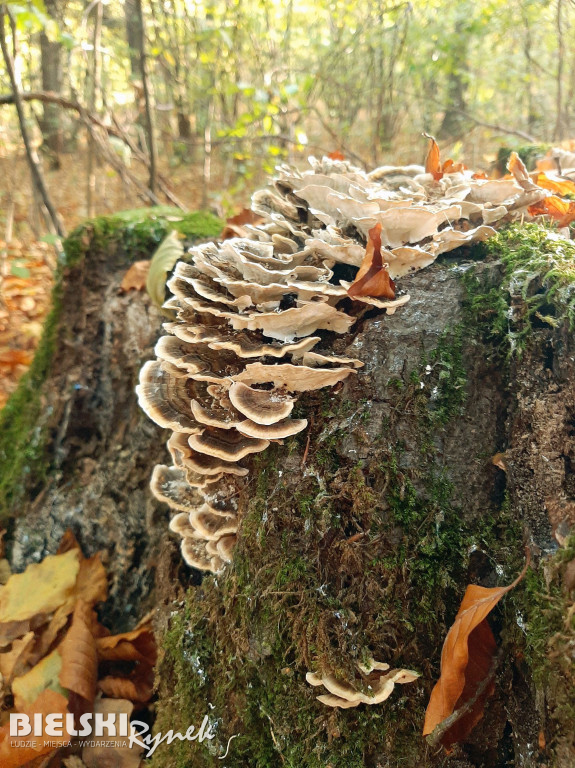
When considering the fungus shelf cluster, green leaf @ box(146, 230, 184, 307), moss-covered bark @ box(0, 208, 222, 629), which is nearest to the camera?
the fungus shelf cluster

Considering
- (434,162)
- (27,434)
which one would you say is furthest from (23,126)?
(434,162)

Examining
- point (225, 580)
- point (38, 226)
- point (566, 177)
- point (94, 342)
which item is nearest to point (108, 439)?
point (94, 342)

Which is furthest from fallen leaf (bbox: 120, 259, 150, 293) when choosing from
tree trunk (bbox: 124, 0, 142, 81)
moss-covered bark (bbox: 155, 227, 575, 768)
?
tree trunk (bbox: 124, 0, 142, 81)

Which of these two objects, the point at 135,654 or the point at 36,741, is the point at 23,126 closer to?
the point at 135,654

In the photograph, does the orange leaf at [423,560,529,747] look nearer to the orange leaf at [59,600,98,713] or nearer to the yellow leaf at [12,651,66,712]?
the orange leaf at [59,600,98,713]

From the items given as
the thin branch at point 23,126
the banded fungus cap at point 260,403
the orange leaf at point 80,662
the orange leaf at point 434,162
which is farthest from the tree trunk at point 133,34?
the orange leaf at point 80,662

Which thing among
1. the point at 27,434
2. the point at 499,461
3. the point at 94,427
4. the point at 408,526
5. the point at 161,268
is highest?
the point at 161,268
